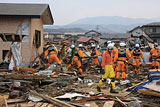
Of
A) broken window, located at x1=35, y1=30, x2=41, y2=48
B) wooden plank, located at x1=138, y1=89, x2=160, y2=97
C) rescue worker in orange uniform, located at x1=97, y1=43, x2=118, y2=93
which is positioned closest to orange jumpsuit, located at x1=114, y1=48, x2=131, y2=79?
rescue worker in orange uniform, located at x1=97, y1=43, x2=118, y2=93

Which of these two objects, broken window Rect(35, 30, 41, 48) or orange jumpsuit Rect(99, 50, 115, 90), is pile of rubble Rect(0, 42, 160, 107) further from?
broken window Rect(35, 30, 41, 48)

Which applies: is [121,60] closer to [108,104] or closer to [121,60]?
[121,60]

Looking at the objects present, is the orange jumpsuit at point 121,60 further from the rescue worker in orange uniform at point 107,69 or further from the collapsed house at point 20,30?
the collapsed house at point 20,30

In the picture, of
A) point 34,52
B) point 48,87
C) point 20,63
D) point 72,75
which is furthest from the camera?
point 34,52

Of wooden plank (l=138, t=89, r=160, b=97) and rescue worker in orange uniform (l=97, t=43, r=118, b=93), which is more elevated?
rescue worker in orange uniform (l=97, t=43, r=118, b=93)

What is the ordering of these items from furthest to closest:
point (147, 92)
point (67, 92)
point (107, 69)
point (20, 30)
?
point (20, 30) → point (107, 69) → point (67, 92) → point (147, 92)

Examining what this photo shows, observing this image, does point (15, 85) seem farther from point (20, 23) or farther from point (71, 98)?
point (20, 23)

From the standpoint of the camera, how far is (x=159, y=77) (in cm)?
828

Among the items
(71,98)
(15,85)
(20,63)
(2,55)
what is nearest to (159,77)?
(71,98)

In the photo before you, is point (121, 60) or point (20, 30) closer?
point (121, 60)

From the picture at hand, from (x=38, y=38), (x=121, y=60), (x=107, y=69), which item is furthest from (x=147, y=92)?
(x=38, y=38)

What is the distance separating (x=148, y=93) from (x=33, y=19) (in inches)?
347

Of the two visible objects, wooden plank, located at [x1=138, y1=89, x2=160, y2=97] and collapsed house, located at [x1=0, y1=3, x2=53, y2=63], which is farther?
collapsed house, located at [x1=0, y1=3, x2=53, y2=63]

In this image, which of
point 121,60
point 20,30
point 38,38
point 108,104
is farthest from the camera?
point 38,38
